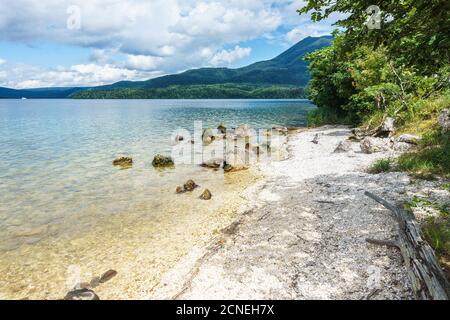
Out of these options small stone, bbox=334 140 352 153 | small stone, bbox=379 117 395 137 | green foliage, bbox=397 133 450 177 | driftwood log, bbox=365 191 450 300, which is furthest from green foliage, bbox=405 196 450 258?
small stone, bbox=379 117 395 137

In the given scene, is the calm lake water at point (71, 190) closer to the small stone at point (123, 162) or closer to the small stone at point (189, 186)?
the small stone at point (123, 162)

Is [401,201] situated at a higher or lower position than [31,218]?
higher

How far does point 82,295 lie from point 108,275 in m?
1.30

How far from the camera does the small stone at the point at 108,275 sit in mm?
8456

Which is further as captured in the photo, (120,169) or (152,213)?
(120,169)

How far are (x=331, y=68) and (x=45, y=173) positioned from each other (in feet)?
111

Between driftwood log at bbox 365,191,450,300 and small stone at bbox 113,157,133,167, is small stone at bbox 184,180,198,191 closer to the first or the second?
small stone at bbox 113,157,133,167

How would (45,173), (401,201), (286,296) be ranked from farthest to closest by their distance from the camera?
1. (45,173)
2. (401,201)
3. (286,296)

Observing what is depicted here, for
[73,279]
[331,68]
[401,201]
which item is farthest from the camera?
[331,68]

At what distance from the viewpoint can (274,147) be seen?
29.6m

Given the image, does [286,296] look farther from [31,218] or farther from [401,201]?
[31,218]

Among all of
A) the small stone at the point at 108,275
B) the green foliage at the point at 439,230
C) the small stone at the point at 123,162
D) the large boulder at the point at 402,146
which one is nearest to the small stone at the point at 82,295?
the small stone at the point at 108,275

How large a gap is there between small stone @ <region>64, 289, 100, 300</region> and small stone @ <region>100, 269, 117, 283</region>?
93cm
